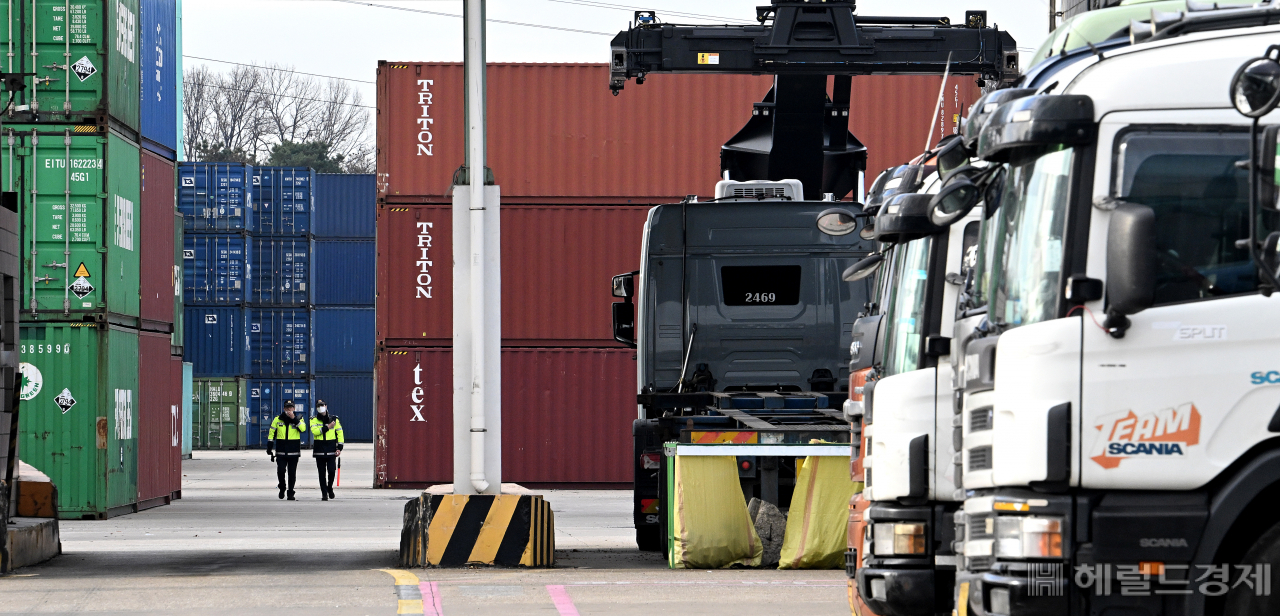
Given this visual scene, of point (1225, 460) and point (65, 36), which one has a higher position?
point (65, 36)

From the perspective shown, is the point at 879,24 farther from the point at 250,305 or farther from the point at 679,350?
the point at 250,305

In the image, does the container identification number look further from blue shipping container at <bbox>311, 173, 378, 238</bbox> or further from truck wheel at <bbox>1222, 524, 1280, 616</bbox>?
blue shipping container at <bbox>311, 173, 378, 238</bbox>

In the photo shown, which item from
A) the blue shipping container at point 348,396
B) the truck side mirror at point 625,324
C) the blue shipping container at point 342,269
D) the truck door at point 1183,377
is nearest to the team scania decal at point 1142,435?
the truck door at point 1183,377

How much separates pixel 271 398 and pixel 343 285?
4.06 meters

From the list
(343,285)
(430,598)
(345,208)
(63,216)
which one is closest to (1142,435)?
(430,598)

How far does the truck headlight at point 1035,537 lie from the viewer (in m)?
5.64

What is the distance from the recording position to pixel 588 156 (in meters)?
26.1

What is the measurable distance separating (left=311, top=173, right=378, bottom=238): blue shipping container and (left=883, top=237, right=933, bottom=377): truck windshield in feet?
133

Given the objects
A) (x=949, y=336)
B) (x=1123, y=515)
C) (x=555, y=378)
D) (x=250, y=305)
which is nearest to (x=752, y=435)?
(x=949, y=336)

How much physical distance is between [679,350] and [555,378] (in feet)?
40.2

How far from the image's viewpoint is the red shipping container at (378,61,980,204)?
25922mm

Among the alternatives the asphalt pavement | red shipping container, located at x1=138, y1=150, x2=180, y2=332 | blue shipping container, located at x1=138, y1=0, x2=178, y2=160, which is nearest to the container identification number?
red shipping container, located at x1=138, y1=150, x2=180, y2=332

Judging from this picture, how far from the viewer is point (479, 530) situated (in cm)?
1207

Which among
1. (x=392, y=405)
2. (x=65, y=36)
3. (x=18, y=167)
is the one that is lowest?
(x=392, y=405)
